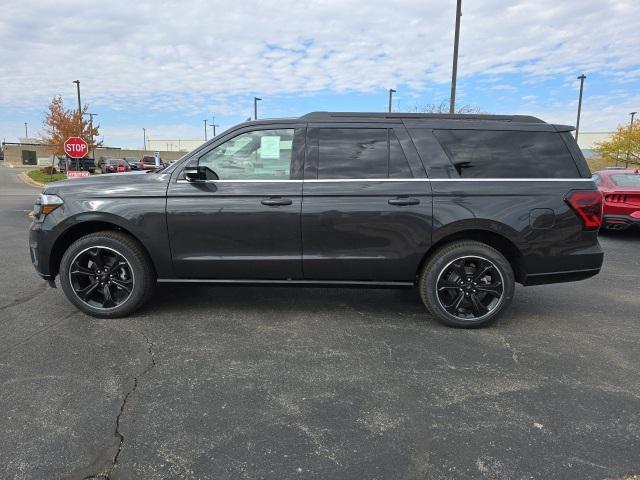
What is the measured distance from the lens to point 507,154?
422 centimetres

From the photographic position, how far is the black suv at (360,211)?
4148 millimetres

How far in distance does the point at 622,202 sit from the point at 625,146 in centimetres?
3884

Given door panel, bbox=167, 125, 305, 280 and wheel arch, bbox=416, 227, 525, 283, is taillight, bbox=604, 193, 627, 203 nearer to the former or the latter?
wheel arch, bbox=416, 227, 525, 283

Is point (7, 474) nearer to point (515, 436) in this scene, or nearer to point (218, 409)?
point (218, 409)

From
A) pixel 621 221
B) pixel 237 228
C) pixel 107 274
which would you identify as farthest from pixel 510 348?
pixel 621 221

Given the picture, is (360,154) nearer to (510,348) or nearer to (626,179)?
(510,348)

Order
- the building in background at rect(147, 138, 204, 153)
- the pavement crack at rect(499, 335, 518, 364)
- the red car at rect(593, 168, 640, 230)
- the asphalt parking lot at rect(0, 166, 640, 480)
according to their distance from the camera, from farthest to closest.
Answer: the building in background at rect(147, 138, 204, 153)
the red car at rect(593, 168, 640, 230)
the pavement crack at rect(499, 335, 518, 364)
the asphalt parking lot at rect(0, 166, 640, 480)

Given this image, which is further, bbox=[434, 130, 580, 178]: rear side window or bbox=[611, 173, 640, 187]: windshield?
bbox=[611, 173, 640, 187]: windshield

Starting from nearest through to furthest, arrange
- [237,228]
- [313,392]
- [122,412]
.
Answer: [122,412], [313,392], [237,228]

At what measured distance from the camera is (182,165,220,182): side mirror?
4.11 m

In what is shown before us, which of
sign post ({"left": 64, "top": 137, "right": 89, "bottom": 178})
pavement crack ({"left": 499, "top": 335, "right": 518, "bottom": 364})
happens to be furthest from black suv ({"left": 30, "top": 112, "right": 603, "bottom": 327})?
sign post ({"left": 64, "top": 137, "right": 89, "bottom": 178})

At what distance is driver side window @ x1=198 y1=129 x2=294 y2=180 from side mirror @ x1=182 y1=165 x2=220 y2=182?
5cm

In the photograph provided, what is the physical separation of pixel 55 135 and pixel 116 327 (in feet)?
120

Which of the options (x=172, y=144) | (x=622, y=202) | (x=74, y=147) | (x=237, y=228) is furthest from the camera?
(x=172, y=144)
